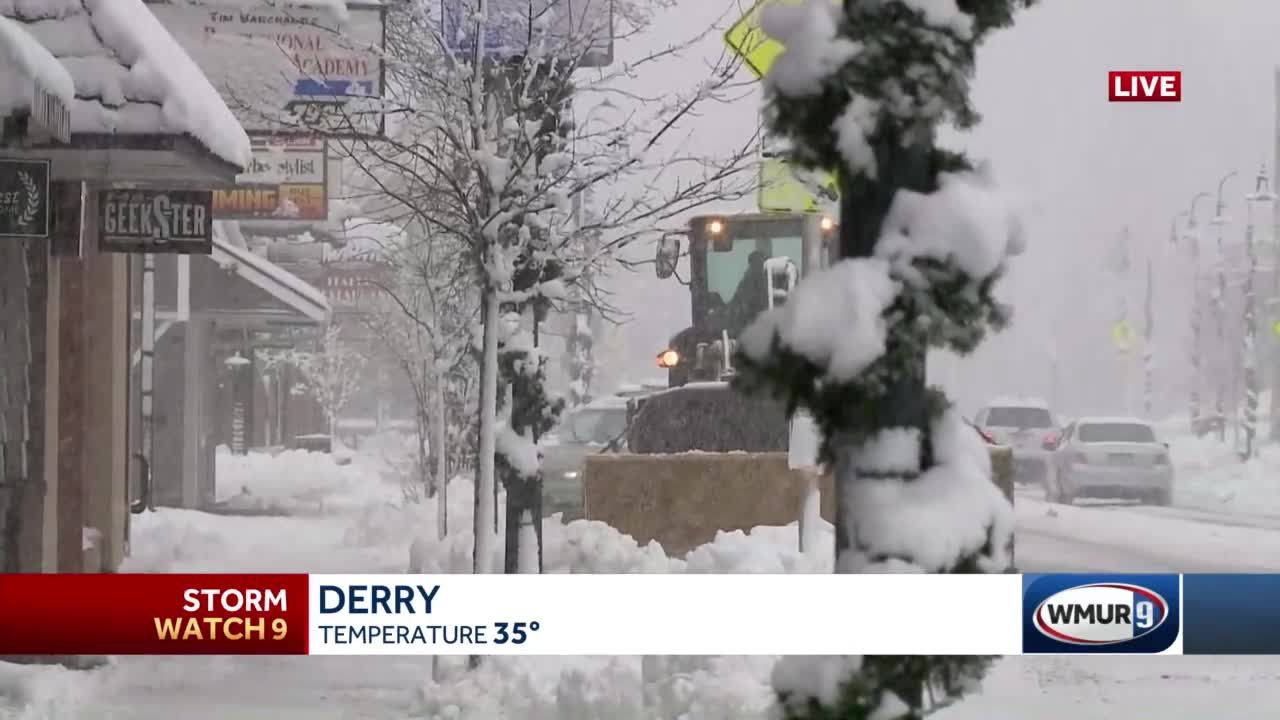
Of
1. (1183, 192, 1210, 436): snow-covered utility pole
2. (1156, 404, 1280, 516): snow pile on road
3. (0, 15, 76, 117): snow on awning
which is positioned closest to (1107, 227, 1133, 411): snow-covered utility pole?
(1183, 192, 1210, 436): snow-covered utility pole

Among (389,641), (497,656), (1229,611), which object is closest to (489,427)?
(497,656)

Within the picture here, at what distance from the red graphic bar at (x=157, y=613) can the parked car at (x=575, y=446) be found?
9348mm

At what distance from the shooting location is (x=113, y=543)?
14.3m

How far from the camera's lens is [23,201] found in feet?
31.9

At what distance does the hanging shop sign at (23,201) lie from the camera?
970 cm

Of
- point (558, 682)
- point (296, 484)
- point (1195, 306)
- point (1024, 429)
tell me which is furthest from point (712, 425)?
point (1195, 306)

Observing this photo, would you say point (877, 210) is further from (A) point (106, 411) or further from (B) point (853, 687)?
(A) point (106, 411)

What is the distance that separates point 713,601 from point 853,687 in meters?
3.21

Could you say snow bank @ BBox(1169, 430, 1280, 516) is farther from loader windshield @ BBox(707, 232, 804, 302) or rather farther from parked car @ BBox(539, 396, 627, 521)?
loader windshield @ BBox(707, 232, 804, 302)

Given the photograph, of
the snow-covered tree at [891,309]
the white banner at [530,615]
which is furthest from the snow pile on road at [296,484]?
the snow-covered tree at [891,309]

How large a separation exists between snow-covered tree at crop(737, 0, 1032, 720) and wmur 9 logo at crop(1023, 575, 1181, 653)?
2770 mm

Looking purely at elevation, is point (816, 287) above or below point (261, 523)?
above

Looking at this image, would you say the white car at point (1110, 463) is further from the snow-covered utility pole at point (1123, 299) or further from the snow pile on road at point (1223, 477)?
the snow-covered utility pole at point (1123, 299)

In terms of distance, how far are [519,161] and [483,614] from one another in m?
3.38
